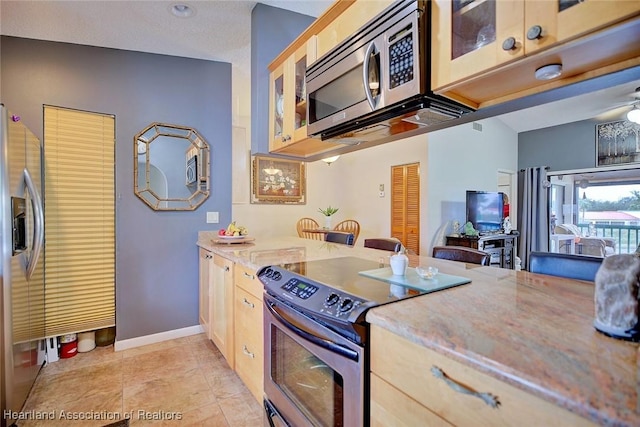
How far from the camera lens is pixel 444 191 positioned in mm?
4855

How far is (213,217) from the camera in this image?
3113 mm

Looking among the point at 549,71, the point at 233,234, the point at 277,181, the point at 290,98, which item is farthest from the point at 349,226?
the point at 549,71

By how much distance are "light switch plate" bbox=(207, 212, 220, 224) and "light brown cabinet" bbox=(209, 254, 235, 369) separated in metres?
0.75

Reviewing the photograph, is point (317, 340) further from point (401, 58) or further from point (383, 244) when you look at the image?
point (383, 244)

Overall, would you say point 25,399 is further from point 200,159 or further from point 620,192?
point 620,192

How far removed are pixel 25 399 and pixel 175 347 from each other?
3.24 ft

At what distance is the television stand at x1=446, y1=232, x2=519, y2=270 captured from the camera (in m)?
4.52

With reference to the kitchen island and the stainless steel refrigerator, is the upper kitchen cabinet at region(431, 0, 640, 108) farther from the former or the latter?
the stainless steel refrigerator

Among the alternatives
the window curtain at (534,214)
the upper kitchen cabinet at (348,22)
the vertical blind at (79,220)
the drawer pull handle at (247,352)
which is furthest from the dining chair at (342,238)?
the window curtain at (534,214)

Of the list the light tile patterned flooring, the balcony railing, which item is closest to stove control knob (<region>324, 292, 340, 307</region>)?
the light tile patterned flooring

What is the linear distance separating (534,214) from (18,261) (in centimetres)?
723

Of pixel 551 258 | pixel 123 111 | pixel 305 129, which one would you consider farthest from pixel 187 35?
pixel 551 258

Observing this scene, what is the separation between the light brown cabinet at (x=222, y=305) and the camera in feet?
6.93

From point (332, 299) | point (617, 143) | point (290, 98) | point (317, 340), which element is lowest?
point (317, 340)
